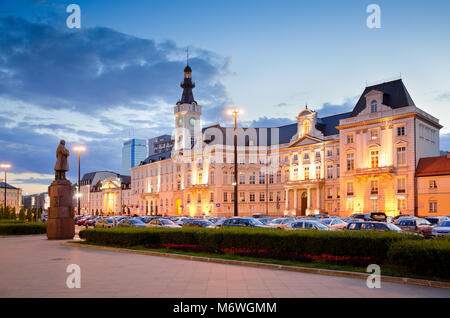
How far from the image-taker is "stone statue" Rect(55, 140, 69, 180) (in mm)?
30734

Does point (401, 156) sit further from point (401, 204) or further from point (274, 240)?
point (274, 240)

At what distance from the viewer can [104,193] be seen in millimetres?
142125

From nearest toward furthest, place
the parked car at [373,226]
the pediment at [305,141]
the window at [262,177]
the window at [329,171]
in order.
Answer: the parked car at [373,226] → the window at [329,171] → the pediment at [305,141] → the window at [262,177]

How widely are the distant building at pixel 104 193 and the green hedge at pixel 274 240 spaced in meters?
102

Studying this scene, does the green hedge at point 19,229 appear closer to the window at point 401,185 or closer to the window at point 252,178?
the window at point 401,185

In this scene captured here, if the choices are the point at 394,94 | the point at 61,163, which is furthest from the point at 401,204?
the point at 61,163

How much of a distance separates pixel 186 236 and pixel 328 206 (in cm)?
5706

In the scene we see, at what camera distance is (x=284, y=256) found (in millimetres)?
16641

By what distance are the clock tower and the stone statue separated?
72.5m

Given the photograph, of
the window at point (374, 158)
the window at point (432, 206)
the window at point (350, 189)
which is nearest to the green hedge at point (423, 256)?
the window at point (432, 206)

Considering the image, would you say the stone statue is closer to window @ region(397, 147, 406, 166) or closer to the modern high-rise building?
window @ region(397, 147, 406, 166)

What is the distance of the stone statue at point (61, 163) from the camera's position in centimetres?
3073

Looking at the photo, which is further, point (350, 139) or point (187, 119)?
point (187, 119)

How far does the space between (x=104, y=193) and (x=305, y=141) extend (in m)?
86.2
